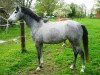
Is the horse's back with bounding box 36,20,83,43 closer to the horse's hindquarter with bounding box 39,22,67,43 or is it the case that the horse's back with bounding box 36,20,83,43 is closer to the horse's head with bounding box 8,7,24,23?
the horse's hindquarter with bounding box 39,22,67,43

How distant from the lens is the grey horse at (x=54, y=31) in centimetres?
855

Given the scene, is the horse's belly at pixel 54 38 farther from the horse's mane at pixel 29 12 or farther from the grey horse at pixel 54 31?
the horse's mane at pixel 29 12

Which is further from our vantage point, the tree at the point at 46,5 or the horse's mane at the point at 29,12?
the tree at the point at 46,5

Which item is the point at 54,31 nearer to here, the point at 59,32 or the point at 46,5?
the point at 59,32

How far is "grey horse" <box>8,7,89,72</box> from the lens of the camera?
8.55m

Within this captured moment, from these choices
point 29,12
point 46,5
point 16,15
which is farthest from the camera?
point 46,5

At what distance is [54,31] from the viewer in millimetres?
8648

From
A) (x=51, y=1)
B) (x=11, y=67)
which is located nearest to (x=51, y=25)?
(x=11, y=67)

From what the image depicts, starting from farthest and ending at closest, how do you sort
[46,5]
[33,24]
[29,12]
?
[46,5] → [33,24] → [29,12]

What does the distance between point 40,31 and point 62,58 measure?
224cm

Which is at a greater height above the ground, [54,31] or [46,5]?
[54,31]

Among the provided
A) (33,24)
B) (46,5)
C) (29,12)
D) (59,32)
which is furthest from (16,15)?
(46,5)

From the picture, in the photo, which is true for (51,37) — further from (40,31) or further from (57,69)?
(57,69)

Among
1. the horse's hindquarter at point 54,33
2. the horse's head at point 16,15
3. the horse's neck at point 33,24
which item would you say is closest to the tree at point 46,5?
the horse's neck at point 33,24
